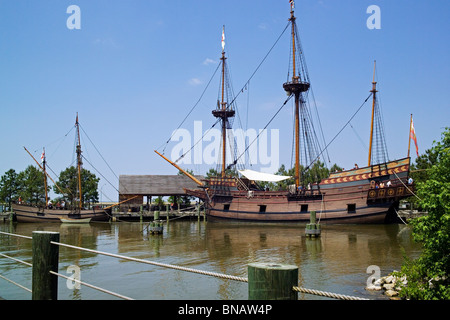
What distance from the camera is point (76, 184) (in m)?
59.2

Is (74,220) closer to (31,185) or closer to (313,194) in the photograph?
(31,185)

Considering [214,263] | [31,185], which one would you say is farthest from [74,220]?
[214,263]

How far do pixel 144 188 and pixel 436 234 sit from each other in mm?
52008

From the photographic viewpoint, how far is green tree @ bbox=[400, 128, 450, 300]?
8.26 metres

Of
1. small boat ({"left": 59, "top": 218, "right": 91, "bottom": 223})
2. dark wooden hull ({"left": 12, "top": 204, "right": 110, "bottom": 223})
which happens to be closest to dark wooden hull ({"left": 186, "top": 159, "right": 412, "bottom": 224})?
dark wooden hull ({"left": 12, "top": 204, "right": 110, "bottom": 223})

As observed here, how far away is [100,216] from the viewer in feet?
157

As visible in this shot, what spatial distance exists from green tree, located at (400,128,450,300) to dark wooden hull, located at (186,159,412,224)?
71.8 ft

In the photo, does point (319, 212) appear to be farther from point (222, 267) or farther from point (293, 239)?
point (222, 267)

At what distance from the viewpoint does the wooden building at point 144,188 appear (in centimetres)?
5684

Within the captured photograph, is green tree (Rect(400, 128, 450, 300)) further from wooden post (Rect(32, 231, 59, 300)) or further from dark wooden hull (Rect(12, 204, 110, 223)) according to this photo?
dark wooden hull (Rect(12, 204, 110, 223))

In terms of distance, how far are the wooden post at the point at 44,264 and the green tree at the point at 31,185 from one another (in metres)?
57.7
